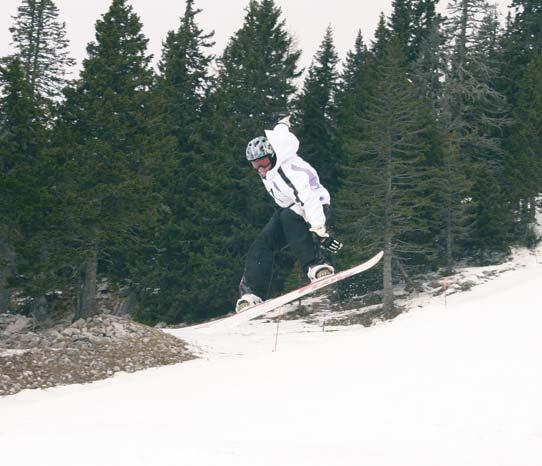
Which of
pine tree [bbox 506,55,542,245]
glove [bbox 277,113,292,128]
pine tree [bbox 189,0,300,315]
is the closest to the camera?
glove [bbox 277,113,292,128]

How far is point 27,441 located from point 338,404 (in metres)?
5.18

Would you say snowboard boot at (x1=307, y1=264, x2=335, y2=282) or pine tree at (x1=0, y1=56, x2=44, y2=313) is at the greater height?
pine tree at (x1=0, y1=56, x2=44, y2=313)

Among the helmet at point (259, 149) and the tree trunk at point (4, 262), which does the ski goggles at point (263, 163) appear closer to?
the helmet at point (259, 149)

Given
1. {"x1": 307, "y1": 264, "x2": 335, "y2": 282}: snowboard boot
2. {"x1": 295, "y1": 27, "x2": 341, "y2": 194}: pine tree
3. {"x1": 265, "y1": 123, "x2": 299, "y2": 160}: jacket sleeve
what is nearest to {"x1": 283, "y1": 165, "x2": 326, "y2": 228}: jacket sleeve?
{"x1": 265, "y1": 123, "x2": 299, "y2": 160}: jacket sleeve

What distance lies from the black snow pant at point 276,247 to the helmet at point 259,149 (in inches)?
26.3

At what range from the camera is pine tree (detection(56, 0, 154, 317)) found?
69.1 feet

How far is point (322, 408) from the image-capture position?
10602mm

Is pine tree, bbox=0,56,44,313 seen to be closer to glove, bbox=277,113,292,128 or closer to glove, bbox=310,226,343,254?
glove, bbox=277,113,292,128

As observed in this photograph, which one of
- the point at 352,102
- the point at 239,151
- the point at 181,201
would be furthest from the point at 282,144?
the point at 352,102

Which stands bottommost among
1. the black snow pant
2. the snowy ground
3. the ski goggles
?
the snowy ground

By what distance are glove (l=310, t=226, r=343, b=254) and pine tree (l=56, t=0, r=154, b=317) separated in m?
16.0

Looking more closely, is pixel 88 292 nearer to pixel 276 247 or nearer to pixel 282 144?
pixel 276 247

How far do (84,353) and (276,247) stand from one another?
11.6 metres

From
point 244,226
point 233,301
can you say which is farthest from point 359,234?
point 233,301
